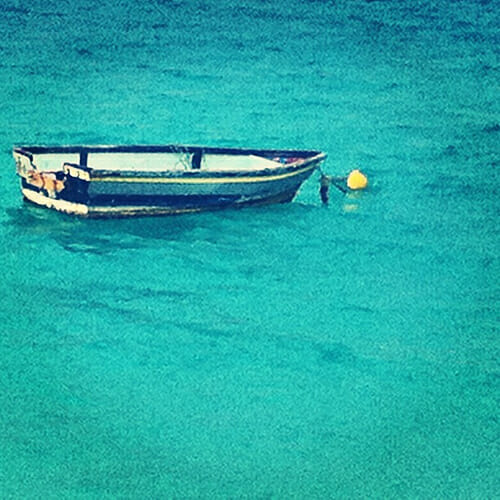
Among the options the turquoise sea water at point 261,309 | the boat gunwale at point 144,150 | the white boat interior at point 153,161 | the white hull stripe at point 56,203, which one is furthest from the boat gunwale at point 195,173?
the turquoise sea water at point 261,309

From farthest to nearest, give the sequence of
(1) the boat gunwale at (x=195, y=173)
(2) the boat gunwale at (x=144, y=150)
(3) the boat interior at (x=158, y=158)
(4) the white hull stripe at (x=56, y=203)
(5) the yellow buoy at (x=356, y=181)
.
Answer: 1. (5) the yellow buoy at (x=356, y=181)
2. (3) the boat interior at (x=158, y=158)
3. (2) the boat gunwale at (x=144, y=150)
4. (4) the white hull stripe at (x=56, y=203)
5. (1) the boat gunwale at (x=195, y=173)

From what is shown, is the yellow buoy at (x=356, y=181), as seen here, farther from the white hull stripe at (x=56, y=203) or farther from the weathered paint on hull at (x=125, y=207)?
the white hull stripe at (x=56, y=203)

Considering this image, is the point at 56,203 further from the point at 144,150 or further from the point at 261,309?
the point at 261,309

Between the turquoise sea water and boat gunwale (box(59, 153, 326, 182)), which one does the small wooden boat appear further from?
the turquoise sea water

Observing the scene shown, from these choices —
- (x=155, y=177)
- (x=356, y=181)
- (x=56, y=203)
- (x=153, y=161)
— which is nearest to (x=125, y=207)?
(x=155, y=177)

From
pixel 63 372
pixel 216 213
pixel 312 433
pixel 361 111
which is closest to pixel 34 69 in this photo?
pixel 361 111

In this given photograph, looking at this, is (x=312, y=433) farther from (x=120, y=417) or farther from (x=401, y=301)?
(x=401, y=301)
